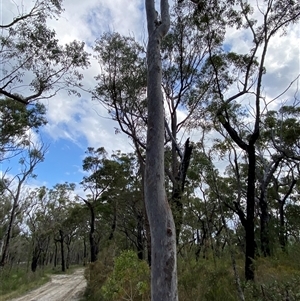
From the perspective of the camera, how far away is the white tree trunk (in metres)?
3.16

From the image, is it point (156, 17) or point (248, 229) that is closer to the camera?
point (156, 17)

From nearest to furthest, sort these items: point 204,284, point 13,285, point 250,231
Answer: point 204,284
point 250,231
point 13,285

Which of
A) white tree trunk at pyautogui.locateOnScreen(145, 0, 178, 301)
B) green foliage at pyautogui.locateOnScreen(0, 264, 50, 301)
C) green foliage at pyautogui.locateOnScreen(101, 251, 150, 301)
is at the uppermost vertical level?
white tree trunk at pyautogui.locateOnScreen(145, 0, 178, 301)

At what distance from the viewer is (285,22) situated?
10016 millimetres

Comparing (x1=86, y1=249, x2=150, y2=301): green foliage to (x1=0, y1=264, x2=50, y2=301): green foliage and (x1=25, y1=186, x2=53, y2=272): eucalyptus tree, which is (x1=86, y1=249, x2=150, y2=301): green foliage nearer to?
(x1=0, y1=264, x2=50, y2=301): green foliage

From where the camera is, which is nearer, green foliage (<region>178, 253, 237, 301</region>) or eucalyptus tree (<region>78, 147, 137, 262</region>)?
green foliage (<region>178, 253, 237, 301</region>)

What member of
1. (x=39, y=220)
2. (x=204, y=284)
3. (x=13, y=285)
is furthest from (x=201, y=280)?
(x=39, y=220)

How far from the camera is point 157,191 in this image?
3572 millimetres

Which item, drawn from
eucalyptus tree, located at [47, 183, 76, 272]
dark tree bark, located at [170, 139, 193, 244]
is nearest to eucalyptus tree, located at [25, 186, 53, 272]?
eucalyptus tree, located at [47, 183, 76, 272]

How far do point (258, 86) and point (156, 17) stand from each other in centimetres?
555

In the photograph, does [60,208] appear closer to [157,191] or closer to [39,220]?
[39,220]

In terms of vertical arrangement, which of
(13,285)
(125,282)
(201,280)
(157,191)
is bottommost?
(13,285)

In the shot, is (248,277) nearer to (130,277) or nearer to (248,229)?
(248,229)

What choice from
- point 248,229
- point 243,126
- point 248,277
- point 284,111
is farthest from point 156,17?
point 284,111
